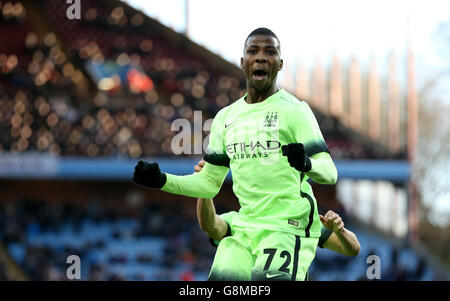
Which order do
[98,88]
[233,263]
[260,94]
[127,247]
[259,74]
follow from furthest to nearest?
[98,88] → [127,247] → [260,94] → [259,74] → [233,263]

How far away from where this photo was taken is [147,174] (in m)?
4.32

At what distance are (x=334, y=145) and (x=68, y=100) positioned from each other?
26.8ft

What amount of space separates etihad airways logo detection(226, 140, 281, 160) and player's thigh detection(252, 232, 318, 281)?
0.49m

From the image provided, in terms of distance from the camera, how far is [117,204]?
78.2 ft

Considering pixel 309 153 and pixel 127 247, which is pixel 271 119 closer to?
pixel 309 153

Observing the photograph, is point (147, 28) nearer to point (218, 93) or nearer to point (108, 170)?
point (218, 93)

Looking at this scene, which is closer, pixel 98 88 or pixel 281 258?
pixel 281 258

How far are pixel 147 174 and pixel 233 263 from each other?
73 centimetres

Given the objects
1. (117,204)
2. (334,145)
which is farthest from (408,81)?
(117,204)

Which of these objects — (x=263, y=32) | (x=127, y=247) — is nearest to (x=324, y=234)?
(x=263, y=32)

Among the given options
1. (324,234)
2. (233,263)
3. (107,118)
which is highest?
(107,118)

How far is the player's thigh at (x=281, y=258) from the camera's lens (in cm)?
422

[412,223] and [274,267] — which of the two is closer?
[274,267]

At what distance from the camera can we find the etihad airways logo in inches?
174
